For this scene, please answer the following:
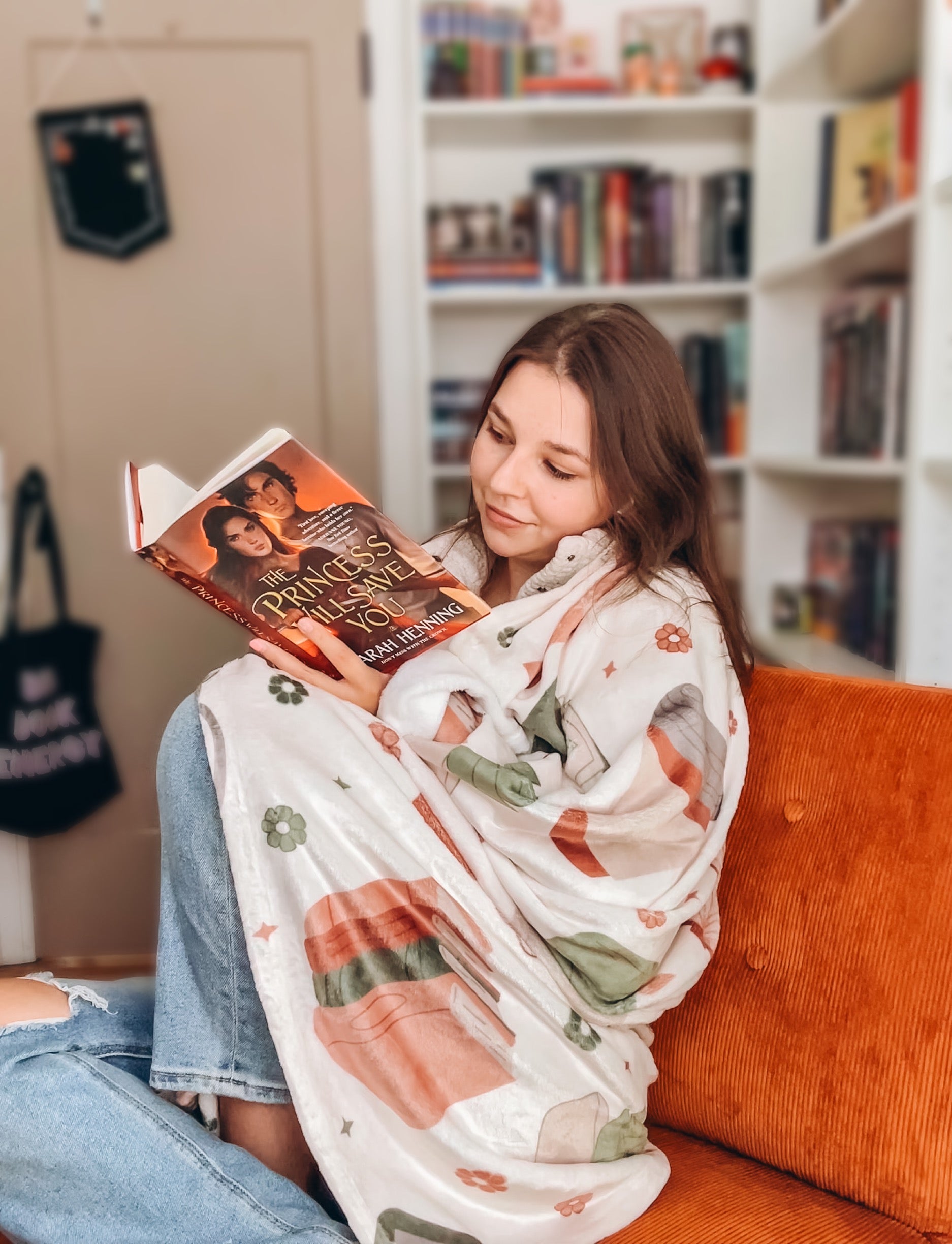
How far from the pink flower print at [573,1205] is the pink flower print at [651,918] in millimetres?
188

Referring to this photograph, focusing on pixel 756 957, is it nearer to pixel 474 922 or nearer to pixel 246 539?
pixel 474 922

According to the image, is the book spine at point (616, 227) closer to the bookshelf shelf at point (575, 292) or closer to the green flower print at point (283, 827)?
the bookshelf shelf at point (575, 292)

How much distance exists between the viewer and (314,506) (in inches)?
33.4

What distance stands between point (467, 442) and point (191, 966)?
1.71 m

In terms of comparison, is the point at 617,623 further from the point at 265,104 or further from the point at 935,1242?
the point at 265,104

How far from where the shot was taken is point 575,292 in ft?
7.63

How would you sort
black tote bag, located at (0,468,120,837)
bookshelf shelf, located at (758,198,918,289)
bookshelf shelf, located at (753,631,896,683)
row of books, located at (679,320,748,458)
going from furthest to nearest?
row of books, located at (679,320,748,458) → black tote bag, located at (0,468,120,837) → bookshelf shelf, located at (753,631,896,683) → bookshelf shelf, located at (758,198,918,289)

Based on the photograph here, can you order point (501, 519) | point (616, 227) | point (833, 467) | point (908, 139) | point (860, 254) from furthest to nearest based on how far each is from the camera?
point (616, 227)
point (860, 254)
point (833, 467)
point (908, 139)
point (501, 519)

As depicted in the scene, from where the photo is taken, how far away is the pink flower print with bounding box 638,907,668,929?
824 mm

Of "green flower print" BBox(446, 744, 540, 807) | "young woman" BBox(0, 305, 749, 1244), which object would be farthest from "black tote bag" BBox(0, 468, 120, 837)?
"green flower print" BBox(446, 744, 540, 807)

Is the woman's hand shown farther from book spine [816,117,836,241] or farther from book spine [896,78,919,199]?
book spine [816,117,836,241]

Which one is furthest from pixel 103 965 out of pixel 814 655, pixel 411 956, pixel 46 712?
pixel 411 956

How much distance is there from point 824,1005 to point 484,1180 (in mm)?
288

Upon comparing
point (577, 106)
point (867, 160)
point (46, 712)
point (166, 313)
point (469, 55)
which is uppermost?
point (469, 55)
